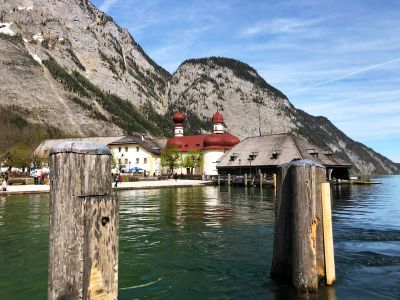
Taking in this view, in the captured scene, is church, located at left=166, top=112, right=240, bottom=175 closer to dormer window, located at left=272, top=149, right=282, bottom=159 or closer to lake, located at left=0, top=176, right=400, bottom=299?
dormer window, located at left=272, top=149, right=282, bottom=159

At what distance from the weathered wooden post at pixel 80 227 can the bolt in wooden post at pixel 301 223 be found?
4425mm

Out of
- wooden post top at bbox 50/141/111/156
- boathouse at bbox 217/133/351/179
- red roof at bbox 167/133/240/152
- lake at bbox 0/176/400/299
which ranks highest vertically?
red roof at bbox 167/133/240/152

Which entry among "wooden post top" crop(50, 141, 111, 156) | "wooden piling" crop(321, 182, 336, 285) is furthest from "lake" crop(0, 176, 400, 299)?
"wooden post top" crop(50, 141, 111, 156)

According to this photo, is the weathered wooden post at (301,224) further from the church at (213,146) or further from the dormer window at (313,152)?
the church at (213,146)

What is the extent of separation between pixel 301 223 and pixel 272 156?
193ft

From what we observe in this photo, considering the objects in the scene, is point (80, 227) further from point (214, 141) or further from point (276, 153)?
point (214, 141)

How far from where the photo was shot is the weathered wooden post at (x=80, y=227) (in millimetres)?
4562

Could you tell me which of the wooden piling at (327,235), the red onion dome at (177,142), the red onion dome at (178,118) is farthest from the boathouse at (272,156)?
the wooden piling at (327,235)

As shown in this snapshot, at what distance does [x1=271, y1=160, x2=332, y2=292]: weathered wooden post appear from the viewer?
7977 millimetres

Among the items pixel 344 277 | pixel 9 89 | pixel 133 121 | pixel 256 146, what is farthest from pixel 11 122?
pixel 344 277

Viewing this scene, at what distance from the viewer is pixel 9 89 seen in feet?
516

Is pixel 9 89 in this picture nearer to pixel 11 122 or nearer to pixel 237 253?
pixel 11 122

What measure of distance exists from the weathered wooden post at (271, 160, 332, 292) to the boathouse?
2136 inches

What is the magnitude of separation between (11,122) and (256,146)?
103871 mm
